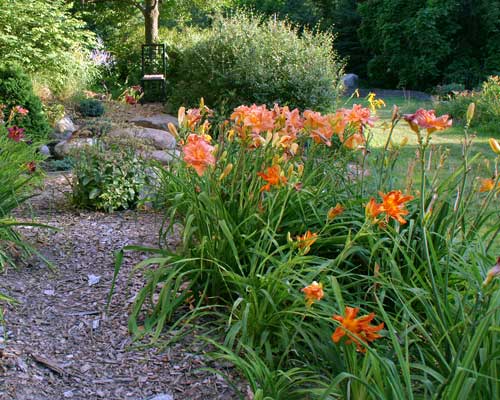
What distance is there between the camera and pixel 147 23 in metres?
13.4

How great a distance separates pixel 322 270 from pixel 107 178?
7.97ft

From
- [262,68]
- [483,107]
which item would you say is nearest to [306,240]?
[262,68]

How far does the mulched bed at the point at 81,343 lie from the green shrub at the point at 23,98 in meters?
3.81

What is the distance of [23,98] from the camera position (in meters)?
6.97

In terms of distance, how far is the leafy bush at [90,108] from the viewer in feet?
30.1

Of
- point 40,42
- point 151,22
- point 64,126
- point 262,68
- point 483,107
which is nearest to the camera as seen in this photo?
point 262,68

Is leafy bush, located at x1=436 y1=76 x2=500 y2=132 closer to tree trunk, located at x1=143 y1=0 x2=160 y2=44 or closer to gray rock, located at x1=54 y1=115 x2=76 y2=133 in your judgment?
tree trunk, located at x1=143 y1=0 x2=160 y2=44

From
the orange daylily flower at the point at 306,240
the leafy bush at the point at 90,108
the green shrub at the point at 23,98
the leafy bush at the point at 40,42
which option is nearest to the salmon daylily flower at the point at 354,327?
the orange daylily flower at the point at 306,240

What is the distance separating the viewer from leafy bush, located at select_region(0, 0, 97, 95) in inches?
356

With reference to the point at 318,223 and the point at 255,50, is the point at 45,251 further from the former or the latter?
the point at 255,50

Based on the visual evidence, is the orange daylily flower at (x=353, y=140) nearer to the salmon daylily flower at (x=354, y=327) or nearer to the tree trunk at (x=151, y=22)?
the salmon daylily flower at (x=354, y=327)

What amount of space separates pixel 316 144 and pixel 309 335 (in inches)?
40.0

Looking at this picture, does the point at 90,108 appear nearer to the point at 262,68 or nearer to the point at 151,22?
the point at 262,68

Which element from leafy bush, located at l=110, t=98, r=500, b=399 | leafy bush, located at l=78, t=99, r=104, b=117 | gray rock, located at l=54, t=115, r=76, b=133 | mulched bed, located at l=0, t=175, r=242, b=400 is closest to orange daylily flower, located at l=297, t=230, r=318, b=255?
leafy bush, located at l=110, t=98, r=500, b=399
